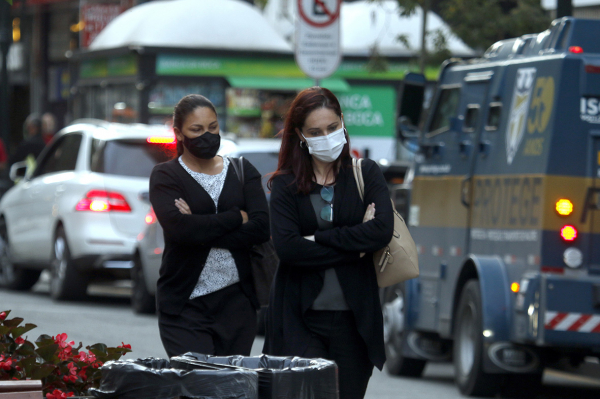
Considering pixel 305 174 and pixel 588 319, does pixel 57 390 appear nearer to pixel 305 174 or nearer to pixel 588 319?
pixel 305 174

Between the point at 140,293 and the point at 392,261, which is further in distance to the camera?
the point at 140,293

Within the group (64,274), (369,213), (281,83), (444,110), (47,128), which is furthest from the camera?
(281,83)

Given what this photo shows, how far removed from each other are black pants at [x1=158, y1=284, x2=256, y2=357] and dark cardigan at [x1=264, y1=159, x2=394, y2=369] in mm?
468

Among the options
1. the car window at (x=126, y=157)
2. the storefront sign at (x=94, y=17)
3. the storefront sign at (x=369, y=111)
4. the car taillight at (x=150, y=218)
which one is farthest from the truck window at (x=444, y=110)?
the storefront sign at (x=94, y=17)

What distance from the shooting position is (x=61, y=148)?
13906mm

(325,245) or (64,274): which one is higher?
(325,245)

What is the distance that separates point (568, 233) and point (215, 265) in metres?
3.09

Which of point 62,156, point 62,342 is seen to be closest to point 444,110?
point 62,156

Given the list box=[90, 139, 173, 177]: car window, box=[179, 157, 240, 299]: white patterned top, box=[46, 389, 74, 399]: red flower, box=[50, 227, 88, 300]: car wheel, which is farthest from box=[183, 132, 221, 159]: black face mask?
box=[50, 227, 88, 300]: car wheel

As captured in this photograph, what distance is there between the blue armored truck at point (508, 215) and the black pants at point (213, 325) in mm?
2883

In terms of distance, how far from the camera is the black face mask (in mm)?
5348

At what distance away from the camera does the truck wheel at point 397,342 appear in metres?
9.98

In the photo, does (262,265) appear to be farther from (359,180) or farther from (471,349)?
(471,349)

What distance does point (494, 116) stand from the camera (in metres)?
8.75
